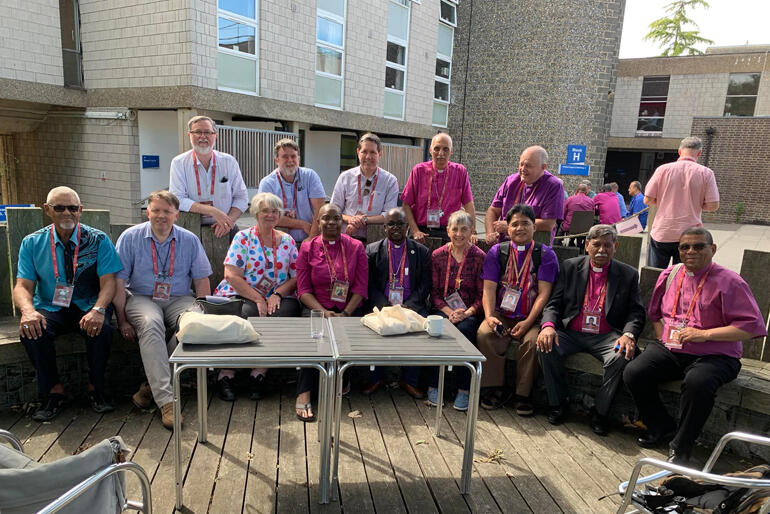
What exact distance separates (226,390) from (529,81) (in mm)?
19141

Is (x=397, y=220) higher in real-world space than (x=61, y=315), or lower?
higher

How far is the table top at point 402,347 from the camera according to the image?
2750 mm

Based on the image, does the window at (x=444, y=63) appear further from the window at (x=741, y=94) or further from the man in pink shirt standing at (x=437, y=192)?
the man in pink shirt standing at (x=437, y=192)

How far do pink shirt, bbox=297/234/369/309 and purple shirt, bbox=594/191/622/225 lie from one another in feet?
23.5

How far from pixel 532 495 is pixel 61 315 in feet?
11.4

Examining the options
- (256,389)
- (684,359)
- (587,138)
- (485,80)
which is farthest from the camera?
(485,80)

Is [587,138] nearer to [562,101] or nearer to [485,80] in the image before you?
[562,101]

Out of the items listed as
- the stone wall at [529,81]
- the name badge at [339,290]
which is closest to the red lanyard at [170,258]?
the name badge at [339,290]

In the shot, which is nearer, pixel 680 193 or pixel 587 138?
pixel 680 193

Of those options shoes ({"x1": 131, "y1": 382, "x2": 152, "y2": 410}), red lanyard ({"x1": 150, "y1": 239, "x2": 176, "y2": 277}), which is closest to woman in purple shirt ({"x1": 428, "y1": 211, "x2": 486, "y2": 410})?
red lanyard ({"x1": 150, "y1": 239, "x2": 176, "y2": 277})

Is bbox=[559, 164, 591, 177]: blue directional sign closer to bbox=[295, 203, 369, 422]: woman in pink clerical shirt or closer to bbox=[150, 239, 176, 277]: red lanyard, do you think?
bbox=[295, 203, 369, 422]: woman in pink clerical shirt

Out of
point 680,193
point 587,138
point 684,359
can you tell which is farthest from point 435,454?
point 587,138

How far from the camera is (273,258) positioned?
4301 mm

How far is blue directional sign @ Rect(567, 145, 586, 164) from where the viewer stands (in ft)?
62.7
